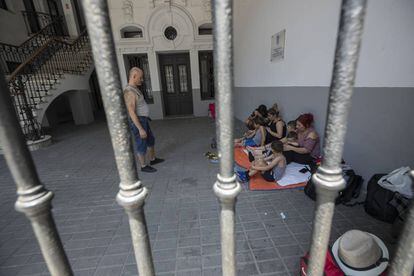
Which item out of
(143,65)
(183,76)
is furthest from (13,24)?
(183,76)

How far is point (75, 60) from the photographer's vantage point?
9391 millimetres

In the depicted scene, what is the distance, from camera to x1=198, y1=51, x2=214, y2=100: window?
30.7 feet

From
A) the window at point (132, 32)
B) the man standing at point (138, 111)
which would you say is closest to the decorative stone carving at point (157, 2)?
the window at point (132, 32)

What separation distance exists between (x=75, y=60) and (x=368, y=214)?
11.4 metres

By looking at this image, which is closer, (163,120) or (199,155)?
(199,155)

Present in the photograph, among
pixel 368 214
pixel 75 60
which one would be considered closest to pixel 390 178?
pixel 368 214

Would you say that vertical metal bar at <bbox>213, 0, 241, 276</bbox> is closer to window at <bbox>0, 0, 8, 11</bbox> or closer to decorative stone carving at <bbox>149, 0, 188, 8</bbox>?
decorative stone carving at <bbox>149, 0, 188, 8</bbox>

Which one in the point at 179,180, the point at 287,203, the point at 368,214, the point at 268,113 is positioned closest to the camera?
the point at 368,214

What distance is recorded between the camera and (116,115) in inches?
24.7

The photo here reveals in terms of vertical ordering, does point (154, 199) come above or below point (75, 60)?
below

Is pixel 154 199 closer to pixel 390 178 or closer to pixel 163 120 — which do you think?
pixel 390 178

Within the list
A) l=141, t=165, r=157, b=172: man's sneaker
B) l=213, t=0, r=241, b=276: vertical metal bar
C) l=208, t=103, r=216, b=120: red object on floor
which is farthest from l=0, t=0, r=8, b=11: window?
l=213, t=0, r=241, b=276: vertical metal bar

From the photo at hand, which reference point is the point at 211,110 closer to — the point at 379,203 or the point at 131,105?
the point at 131,105

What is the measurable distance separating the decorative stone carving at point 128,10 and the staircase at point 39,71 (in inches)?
102
